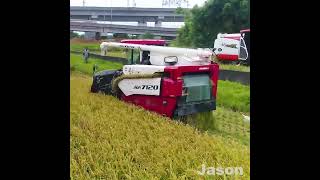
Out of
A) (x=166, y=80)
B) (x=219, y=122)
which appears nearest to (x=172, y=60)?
(x=166, y=80)

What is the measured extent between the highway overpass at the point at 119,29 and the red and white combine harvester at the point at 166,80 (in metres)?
0.12

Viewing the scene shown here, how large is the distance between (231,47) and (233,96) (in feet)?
0.96

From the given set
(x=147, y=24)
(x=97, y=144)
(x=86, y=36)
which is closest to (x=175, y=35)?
(x=147, y=24)

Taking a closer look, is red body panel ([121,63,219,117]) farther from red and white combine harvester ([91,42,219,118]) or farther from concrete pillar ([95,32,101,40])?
concrete pillar ([95,32,101,40])

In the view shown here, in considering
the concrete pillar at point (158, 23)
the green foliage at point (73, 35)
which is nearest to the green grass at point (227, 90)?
the green foliage at point (73, 35)

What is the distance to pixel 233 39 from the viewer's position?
3.98 meters

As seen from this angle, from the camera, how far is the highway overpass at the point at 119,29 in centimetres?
409

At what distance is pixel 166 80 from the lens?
13.0 ft

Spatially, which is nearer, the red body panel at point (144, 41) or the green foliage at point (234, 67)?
the green foliage at point (234, 67)

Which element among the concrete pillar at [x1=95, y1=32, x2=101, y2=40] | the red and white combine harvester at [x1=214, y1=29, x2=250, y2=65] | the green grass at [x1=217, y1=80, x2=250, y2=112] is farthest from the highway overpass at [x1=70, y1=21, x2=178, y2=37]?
the green grass at [x1=217, y1=80, x2=250, y2=112]

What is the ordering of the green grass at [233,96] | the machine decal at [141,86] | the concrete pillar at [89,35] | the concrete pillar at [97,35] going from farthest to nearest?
1. the concrete pillar at [97,35]
2. the concrete pillar at [89,35]
3. the machine decal at [141,86]
4. the green grass at [233,96]

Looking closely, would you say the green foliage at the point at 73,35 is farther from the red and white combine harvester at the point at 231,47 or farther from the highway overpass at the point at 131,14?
the red and white combine harvester at the point at 231,47
